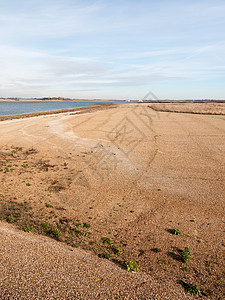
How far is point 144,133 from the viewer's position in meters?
26.8

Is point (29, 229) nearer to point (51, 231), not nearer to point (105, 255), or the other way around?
point (51, 231)

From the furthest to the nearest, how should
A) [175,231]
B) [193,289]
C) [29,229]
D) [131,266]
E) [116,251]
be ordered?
[175,231] < [29,229] < [116,251] < [131,266] < [193,289]

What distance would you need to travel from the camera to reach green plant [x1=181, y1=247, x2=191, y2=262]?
253 inches

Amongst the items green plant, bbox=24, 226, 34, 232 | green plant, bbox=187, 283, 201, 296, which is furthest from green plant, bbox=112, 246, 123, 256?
green plant, bbox=24, 226, 34, 232

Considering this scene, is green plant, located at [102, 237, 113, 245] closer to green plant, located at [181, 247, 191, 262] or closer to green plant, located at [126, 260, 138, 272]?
green plant, located at [126, 260, 138, 272]

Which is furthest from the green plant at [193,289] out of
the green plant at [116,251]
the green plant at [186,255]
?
the green plant at [116,251]

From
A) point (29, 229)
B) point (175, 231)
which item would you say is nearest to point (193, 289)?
point (175, 231)

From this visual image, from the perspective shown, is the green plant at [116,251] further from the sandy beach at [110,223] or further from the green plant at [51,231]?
the green plant at [51,231]

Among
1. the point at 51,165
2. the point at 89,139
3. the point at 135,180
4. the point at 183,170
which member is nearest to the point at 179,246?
the point at 135,180

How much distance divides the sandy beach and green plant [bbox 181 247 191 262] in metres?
0.08

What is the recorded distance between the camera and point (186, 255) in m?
6.60

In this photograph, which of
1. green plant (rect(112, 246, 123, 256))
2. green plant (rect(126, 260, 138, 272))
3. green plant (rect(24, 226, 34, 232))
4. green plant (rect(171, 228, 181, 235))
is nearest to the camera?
green plant (rect(126, 260, 138, 272))

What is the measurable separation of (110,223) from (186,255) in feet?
9.94

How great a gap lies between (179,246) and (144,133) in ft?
66.9
